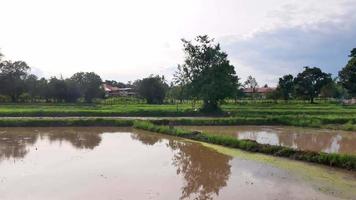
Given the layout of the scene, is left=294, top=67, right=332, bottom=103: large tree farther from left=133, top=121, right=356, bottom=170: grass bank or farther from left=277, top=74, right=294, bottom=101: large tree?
left=133, top=121, right=356, bottom=170: grass bank

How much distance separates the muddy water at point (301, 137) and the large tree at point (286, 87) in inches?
1852

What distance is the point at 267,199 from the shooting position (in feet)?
34.9

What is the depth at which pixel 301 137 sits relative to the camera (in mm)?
24469

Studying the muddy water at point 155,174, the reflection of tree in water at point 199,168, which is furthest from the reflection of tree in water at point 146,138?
the muddy water at point 155,174

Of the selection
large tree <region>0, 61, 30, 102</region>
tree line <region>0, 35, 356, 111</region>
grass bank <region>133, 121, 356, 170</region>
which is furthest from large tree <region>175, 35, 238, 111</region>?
large tree <region>0, 61, 30, 102</region>

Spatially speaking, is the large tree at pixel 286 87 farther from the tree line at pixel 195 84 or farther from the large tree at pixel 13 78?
the large tree at pixel 13 78

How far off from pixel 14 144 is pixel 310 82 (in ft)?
202

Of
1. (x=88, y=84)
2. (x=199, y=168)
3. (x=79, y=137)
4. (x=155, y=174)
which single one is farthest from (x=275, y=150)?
(x=88, y=84)

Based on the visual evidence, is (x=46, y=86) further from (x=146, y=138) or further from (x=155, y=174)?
(x=155, y=174)

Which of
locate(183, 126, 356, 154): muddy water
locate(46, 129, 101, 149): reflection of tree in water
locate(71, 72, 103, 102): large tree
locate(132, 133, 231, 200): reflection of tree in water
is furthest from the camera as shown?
locate(71, 72, 103, 102): large tree

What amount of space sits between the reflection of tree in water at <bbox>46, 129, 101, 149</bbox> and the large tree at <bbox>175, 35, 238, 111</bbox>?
1521cm

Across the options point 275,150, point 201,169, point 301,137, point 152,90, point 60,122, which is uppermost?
point 152,90

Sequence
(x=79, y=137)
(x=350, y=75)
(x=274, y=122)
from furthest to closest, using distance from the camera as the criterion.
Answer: (x=350, y=75) → (x=274, y=122) → (x=79, y=137)

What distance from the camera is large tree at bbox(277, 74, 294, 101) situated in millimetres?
76250
